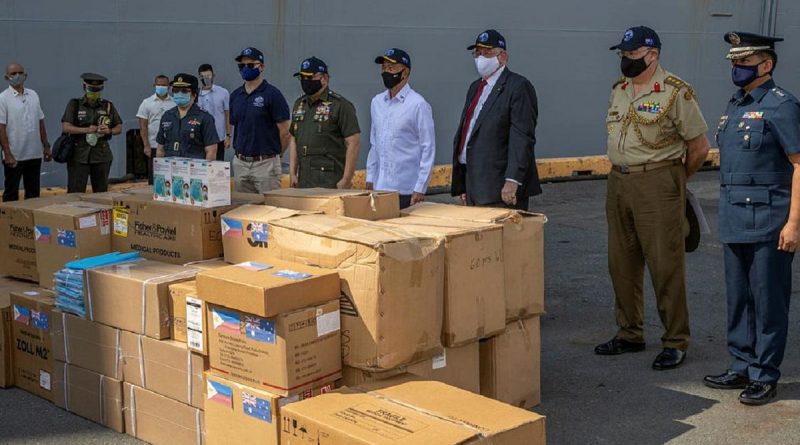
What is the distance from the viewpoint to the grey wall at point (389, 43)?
11.4 meters

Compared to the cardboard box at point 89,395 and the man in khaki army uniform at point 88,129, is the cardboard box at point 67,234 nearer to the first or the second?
the cardboard box at point 89,395

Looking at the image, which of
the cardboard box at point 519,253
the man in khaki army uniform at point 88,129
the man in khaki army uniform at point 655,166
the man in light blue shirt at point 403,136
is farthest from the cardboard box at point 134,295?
the man in khaki army uniform at point 88,129

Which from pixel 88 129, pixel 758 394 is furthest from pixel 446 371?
pixel 88 129

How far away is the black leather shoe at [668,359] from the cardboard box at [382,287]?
A: 1.92 meters

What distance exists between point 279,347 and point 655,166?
8.99ft

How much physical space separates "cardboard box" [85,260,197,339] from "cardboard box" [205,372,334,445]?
0.47 metres

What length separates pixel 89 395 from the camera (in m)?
5.20

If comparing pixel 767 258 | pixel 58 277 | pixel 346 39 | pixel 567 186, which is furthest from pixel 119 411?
pixel 567 186

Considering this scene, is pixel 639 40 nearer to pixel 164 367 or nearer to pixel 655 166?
pixel 655 166

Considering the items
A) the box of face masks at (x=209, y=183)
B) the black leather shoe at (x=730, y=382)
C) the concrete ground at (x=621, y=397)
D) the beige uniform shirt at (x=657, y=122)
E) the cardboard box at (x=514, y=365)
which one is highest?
the beige uniform shirt at (x=657, y=122)

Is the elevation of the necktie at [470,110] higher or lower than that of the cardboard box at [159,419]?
higher

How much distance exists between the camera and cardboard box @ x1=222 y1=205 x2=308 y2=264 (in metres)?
4.77

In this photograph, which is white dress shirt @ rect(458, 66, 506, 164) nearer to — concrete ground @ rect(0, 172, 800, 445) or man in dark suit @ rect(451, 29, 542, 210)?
man in dark suit @ rect(451, 29, 542, 210)

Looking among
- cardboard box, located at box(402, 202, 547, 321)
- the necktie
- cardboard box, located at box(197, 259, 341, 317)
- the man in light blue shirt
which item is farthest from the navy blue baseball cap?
cardboard box, located at box(197, 259, 341, 317)
